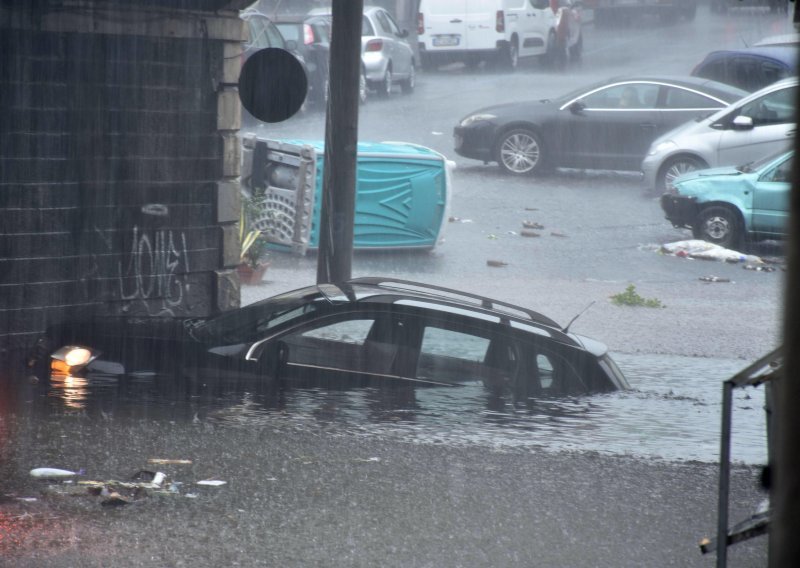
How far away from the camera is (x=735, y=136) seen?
17.7m

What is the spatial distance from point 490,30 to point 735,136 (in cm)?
1260

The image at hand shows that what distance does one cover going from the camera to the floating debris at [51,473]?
244 inches

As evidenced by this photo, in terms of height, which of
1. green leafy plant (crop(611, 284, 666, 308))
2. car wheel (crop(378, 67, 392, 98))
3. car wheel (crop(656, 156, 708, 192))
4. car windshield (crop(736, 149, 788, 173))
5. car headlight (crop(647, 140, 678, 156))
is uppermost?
car wheel (crop(378, 67, 392, 98))

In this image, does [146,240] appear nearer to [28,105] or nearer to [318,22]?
[28,105]

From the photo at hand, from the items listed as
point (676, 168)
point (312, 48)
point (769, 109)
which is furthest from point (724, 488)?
point (312, 48)

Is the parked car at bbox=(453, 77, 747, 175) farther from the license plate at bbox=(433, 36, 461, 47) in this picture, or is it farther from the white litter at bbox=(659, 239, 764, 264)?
the license plate at bbox=(433, 36, 461, 47)

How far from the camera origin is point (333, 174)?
9.20m

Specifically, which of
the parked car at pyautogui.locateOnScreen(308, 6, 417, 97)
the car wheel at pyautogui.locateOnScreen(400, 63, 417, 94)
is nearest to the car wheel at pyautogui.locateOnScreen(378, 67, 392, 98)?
the parked car at pyautogui.locateOnScreen(308, 6, 417, 97)

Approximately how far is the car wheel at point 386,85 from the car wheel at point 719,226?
39.4 ft

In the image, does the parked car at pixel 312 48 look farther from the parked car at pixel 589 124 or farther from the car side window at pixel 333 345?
the car side window at pixel 333 345

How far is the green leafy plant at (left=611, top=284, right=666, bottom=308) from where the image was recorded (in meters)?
12.8

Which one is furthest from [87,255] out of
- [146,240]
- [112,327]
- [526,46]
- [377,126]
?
[526,46]

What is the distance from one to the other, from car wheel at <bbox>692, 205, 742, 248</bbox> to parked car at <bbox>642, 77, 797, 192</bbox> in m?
2.19

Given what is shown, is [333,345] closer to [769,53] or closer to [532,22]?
[769,53]
